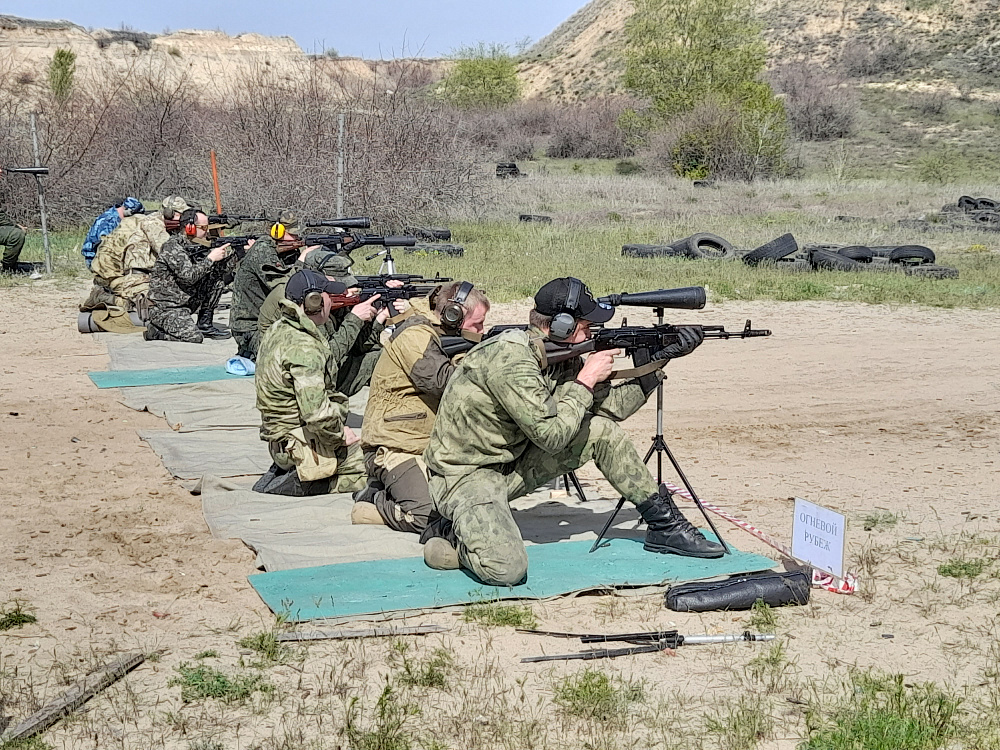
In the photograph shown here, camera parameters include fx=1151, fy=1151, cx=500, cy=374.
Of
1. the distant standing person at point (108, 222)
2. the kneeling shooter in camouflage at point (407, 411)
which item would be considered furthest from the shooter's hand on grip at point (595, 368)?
the distant standing person at point (108, 222)

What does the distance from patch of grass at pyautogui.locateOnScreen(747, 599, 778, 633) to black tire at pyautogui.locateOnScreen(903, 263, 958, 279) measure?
13.1 meters

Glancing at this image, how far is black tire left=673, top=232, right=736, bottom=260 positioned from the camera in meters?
19.3

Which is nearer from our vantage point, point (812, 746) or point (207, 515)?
point (812, 746)

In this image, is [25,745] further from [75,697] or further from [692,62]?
[692,62]

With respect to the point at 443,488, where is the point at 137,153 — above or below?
above

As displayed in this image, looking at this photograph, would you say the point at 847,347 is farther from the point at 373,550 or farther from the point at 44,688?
the point at 44,688

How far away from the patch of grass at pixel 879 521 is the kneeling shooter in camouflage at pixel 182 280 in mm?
8543

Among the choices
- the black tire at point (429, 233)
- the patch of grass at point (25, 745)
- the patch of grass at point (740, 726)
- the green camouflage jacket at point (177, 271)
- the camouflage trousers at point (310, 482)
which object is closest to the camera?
the patch of grass at point (25, 745)

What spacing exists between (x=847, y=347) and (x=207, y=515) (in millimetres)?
7999

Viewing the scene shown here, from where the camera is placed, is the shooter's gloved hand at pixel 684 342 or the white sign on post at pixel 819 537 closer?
the white sign on post at pixel 819 537

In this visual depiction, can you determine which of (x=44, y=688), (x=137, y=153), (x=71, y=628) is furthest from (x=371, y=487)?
(x=137, y=153)

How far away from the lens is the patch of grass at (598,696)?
4430 millimetres

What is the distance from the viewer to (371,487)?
7207 mm

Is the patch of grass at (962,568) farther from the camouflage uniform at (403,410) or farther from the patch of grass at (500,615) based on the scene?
the camouflage uniform at (403,410)
